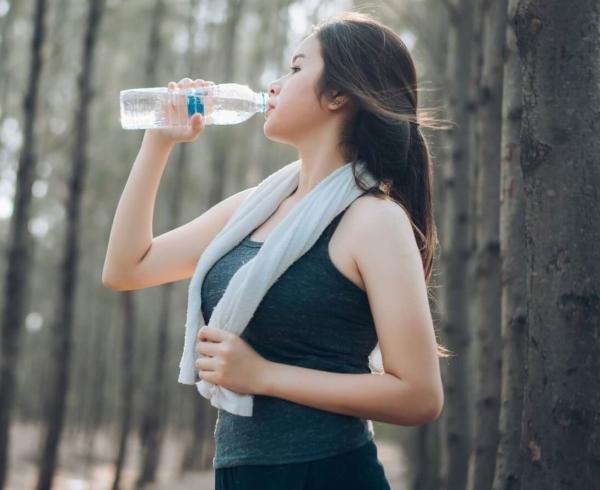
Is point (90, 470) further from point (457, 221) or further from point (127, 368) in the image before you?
point (457, 221)

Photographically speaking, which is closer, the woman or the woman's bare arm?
the woman

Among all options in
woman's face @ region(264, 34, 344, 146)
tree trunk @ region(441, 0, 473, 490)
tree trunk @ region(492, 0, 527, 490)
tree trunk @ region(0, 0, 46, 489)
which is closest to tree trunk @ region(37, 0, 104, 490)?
tree trunk @ region(0, 0, 46, 489)

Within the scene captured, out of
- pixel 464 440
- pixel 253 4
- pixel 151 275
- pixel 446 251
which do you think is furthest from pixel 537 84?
pixel 253 4

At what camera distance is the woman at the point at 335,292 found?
2.18 m

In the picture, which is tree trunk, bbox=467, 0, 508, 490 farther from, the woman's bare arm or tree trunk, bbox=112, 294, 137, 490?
tree trunk, bbox=112, 294, 137, 490

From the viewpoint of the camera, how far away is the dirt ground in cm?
1772

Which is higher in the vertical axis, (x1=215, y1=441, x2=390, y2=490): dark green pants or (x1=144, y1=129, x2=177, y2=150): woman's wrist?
(x1=144, y1=129, x2=177, y2=150): woman's wrist

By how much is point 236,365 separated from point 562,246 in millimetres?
863

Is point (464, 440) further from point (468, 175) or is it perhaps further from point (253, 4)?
point (253, 4)

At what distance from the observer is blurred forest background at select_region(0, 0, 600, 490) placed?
241 centimetres

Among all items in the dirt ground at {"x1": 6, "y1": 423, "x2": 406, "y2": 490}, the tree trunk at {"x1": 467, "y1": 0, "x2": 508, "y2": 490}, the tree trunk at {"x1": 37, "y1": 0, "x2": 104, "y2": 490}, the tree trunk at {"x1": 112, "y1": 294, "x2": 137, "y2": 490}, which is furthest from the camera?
the dirt ground at {"x1": 6, "y1": 423, "x2": 406, "y2": 490}

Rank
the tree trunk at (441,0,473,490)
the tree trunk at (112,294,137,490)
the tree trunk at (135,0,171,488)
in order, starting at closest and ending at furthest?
the tree trunk at (441,0,473,490), the tree trunk at (112,294,137,490), the tree trunk at (135,0,171,488)

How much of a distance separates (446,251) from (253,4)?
13980 mm

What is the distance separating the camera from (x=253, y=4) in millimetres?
21344
